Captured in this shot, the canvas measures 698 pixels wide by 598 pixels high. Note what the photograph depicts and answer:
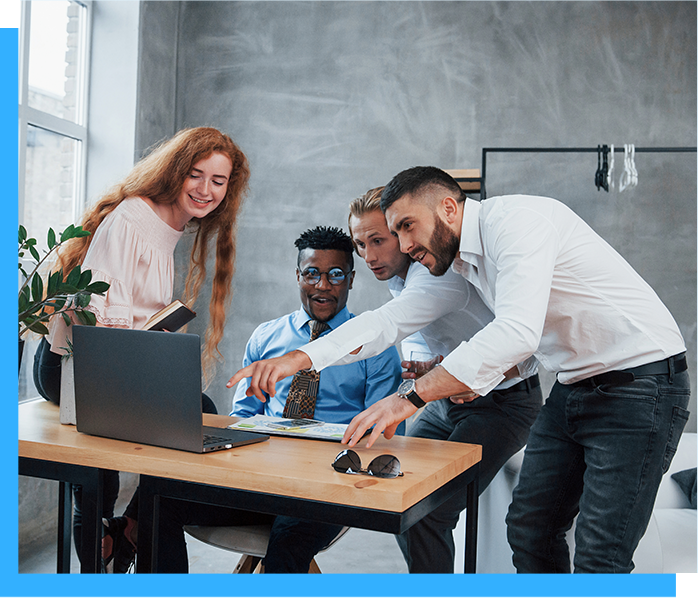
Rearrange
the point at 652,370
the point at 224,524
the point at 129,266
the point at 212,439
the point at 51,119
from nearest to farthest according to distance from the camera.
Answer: the point at 212,439, the point at 652,370, the point at 224,524, the point at 129,266, the point at 51,119

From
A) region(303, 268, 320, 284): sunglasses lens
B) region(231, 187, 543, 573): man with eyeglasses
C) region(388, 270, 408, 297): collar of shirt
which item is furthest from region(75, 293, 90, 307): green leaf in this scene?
region(388, 270, 408, 297): collar of shirt

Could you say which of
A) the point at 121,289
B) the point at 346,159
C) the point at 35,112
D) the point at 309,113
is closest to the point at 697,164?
the point at 346,159

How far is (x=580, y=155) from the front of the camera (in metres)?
3.73

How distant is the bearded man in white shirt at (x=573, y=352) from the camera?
1.45 meters

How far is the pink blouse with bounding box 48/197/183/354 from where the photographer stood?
184 cm

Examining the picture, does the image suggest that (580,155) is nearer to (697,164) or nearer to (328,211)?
(697,164)

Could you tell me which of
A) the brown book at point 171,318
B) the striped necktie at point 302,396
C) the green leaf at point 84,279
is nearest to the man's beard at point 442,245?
the brown book at point 171,318

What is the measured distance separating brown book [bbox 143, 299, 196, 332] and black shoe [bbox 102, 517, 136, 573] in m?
0.68

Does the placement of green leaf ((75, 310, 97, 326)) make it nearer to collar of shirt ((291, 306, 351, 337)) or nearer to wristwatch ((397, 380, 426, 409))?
wristwatch ((397, 380, 426, 409))

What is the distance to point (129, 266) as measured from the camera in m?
1.92

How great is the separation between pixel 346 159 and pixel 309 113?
357 mm

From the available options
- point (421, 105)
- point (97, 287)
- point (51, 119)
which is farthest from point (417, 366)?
point (51, 119)

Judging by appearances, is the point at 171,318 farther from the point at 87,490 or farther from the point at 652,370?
the point at 652,370

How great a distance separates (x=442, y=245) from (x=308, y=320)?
2.79 feet
